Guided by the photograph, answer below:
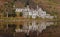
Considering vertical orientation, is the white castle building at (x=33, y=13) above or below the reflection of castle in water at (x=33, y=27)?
above

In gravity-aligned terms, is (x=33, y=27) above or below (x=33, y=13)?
below

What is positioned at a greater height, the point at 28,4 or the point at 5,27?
the point at 28,4

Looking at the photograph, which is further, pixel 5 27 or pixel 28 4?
pixel 28 4

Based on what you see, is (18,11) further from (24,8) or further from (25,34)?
(25,34)

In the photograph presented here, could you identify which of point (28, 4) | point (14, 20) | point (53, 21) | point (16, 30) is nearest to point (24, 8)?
point (28, 4)

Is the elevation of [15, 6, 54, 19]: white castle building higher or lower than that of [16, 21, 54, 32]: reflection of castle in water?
higher

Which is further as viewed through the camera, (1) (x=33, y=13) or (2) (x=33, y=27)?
(1) (x=33, y=13)

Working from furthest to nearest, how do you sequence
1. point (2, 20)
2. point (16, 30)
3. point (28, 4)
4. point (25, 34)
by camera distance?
point (28, 4) → point (2, 20) → point (16, 30) → point (25, 34)

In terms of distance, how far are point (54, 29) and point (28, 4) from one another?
3911 mm

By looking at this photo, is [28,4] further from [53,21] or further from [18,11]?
[53,21]

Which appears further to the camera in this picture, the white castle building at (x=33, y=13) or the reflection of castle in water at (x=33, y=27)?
the white castle building at (x=33, y=13)

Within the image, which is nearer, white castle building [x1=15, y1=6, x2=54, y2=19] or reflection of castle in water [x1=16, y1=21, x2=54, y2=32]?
reflection of castle in water [x1=16, y1=21, x2=54, y2=32]

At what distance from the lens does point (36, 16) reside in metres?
14.4

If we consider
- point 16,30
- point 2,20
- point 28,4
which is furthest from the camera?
point 28,4
